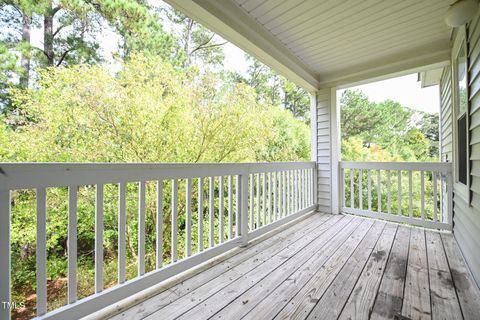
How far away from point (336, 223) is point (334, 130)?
1.55 m

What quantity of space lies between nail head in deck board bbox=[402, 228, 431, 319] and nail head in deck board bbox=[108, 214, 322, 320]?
1.12 meters

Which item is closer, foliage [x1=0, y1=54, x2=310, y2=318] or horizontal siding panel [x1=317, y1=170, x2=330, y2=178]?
horizontal siding panel [x1=317, y1=170, x2=330, y2=178]

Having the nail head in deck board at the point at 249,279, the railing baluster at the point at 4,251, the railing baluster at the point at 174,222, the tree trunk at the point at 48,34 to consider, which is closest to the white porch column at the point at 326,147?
the nail head in deck board at the point at 249,279

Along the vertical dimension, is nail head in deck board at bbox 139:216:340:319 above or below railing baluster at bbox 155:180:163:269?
below

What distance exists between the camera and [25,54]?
14.1 feet

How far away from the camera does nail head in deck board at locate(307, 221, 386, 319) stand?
4.38 feet

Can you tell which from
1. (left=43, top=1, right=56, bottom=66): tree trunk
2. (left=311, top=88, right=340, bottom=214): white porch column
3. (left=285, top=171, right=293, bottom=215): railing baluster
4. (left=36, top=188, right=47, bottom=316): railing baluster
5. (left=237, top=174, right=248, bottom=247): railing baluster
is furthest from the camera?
(left=43, top=1, right=56, bottom=66): tree trunk

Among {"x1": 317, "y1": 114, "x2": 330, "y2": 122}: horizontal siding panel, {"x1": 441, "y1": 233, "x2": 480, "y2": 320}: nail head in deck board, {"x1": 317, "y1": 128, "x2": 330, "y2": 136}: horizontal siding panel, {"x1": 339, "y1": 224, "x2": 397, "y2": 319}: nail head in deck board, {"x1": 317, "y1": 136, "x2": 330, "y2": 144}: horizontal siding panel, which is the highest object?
{"x1": 317, "y1": 114, "x2": 330, "y2": 122}: horizontal siding panel

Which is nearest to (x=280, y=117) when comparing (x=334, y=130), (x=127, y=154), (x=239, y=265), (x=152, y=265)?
(x=334, y=130)

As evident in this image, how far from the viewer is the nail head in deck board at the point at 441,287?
133 centimetres

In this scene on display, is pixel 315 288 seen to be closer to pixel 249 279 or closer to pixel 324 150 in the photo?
pixel 249 279

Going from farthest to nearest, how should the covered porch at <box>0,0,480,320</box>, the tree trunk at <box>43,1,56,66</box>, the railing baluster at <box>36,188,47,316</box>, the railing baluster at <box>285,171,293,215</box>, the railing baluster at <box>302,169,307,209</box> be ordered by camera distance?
the tree trunk at <box>43,1,56,66</box>
the railing baluster at <box>302,169,307,209</box>
the railing baluster at <box>285,171,293,215</box>
the covered porch at <box>0,0,480,320</box>
the railing baluster at <box>36,188,47,316</box>

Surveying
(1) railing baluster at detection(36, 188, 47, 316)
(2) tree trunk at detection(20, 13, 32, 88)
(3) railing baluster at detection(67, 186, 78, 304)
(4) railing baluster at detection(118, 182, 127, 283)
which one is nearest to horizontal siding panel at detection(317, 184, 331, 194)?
(4) railing baluster at detection(118, 182, 127, 283)

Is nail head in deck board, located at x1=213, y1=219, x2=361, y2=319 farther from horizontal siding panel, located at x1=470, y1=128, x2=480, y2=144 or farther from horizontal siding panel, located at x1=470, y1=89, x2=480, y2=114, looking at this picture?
horizontal siding panel, located at x1=470, y1=89, x2=480, y2=114
